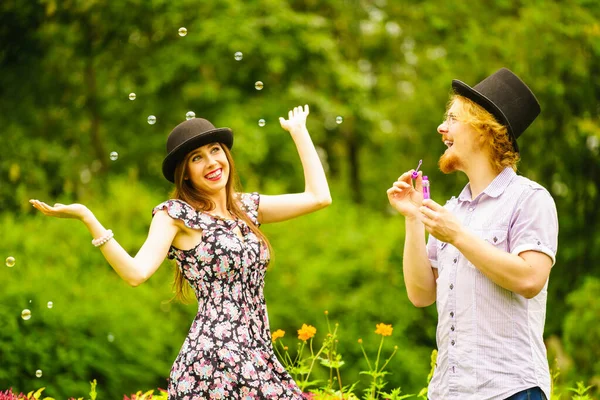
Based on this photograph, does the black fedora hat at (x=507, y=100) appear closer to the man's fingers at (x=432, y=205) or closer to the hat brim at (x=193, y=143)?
the man's fingers at (x=432, y=205)

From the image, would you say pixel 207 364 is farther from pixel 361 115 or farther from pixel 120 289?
pixel 361 115

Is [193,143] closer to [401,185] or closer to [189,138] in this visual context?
[189,138]

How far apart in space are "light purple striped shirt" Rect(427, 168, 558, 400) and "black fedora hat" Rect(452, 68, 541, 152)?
0.55 ft

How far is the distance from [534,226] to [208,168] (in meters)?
1.42

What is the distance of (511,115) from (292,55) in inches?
367

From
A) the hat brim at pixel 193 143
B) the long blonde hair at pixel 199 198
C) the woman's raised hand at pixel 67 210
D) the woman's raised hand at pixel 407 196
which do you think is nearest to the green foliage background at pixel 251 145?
the long blonde hair at pixel 199 198

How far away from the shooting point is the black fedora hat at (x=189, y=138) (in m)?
3.64

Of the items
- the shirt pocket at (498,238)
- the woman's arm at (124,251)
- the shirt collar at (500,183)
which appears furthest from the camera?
the woman's arm at (124,251)

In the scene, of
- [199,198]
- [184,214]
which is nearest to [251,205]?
[199,198]

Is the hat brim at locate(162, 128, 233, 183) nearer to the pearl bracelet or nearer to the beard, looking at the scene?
the pearl bracelet

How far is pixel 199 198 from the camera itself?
Answer: 12.2ft

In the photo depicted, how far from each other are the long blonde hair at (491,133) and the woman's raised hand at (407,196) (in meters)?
0.27

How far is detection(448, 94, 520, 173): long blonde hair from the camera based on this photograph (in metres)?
3.05

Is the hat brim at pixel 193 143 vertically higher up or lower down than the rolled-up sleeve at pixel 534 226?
higher up
